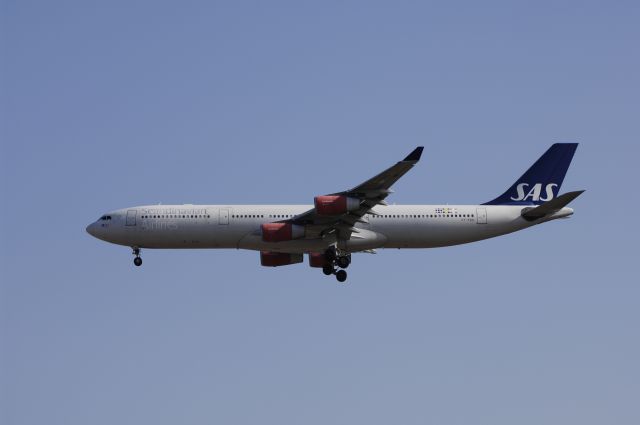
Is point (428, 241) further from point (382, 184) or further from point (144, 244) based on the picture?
point (144, 244)

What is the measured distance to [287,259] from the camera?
7356 centimetres

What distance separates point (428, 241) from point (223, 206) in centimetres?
1323

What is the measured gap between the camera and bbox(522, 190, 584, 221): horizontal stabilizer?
68.4m

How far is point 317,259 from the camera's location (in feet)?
237

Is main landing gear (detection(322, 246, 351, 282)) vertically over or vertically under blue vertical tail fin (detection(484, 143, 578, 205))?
under

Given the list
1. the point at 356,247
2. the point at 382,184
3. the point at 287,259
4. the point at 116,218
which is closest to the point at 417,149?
the point at 382,184

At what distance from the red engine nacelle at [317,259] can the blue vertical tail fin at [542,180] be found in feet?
38.6

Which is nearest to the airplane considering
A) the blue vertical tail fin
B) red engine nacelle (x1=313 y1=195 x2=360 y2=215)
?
red engine nacelle (x1=313 y1=195 x2=360 y2=215)

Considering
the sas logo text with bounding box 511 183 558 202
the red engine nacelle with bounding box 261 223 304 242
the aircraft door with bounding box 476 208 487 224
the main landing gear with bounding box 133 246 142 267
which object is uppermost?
the sas logo text with bounding box 511 183 558 202

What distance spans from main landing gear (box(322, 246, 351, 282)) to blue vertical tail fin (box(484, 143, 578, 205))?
1073 centimetres

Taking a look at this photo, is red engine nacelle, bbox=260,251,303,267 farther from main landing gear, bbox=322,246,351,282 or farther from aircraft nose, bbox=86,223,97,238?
aircraft nose, bbox=86,223,97,238

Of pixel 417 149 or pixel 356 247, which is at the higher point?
pixel 417 149

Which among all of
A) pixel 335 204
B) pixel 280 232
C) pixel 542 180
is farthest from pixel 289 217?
pixel 542 180

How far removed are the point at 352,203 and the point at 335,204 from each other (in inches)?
39.9
